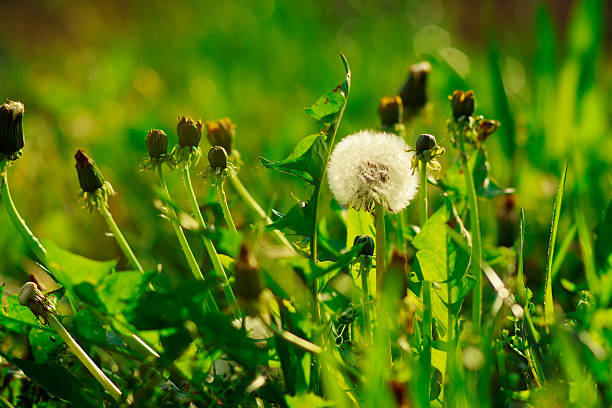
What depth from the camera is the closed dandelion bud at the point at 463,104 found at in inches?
28.6

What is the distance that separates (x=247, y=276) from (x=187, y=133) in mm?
225

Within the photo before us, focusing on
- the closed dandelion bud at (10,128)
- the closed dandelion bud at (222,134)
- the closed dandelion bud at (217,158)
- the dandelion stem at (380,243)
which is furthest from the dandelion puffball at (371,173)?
the closed dandelion bud at (10,128)

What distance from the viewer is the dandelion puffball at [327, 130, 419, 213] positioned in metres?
0.64

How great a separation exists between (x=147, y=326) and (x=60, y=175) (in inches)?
47.8

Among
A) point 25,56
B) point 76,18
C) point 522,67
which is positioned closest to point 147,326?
point 522,67

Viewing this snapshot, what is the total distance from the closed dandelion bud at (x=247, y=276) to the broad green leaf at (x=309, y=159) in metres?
0.17

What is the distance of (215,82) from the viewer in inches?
91.6

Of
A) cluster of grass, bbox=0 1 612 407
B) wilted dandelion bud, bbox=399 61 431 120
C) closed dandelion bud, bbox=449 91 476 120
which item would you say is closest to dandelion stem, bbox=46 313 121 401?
cluster of grass, bbox=0 1 612 407

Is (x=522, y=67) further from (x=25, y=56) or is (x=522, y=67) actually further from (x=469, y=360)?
(x=25, y=56)

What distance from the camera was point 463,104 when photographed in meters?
0.73

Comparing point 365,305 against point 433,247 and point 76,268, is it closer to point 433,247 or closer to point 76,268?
point 433,247

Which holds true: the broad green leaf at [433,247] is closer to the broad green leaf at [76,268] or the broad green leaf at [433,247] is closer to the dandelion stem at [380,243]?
the dandelion stem at [380,243]

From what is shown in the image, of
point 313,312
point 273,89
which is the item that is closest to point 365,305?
point 313,312

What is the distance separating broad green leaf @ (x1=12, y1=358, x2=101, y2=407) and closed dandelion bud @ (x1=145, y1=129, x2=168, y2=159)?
24cm
